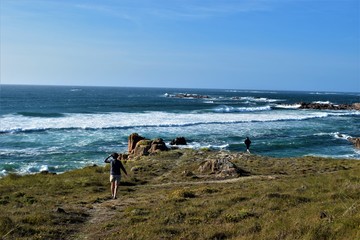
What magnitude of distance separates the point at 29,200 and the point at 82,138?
29.1 meters

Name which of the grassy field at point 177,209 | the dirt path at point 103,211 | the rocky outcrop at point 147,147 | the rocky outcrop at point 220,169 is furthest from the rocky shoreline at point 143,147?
the dirt path at point 103,211

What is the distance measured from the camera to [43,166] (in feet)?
92.7

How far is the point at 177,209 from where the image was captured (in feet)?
36.4

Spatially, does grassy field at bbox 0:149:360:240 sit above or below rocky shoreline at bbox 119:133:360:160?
above

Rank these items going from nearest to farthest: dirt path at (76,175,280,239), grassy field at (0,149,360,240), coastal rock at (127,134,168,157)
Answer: grassy field at (0,149,360,240) → dirt path at (76,175,280,239) → coastal rock at (127,134,168,157)

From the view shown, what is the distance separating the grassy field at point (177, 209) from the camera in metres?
7.95

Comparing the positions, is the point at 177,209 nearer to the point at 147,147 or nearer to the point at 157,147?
the point at 157,147

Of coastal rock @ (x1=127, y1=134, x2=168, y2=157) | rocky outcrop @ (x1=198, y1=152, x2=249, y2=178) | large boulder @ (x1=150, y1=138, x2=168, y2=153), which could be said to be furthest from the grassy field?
coastal rock @ (x1=127, y1=134, x2=168, y2=157)

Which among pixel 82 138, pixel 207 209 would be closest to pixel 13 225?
pixel 207 209

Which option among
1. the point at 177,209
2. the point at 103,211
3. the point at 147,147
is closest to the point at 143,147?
the point at 147,147

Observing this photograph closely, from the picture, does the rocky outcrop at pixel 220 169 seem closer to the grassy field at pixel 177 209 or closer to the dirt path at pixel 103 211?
the grassy field at pixel 177 209

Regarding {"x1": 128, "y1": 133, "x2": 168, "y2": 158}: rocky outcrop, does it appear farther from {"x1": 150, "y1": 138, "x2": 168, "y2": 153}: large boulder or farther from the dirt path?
the dirt path

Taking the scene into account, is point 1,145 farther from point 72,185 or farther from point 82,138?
point 72,185

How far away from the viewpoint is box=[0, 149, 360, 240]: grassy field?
7948 millimetres
